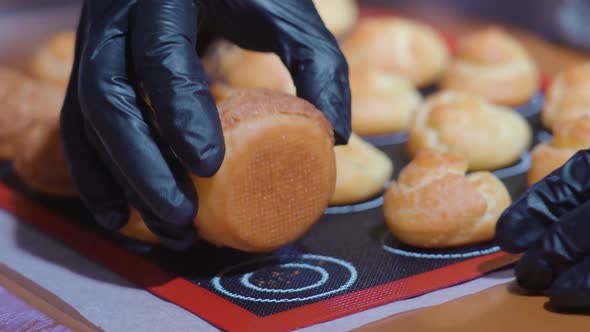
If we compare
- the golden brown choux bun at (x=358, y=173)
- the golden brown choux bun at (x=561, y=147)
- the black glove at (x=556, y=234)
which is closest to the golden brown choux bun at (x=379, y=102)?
the golden brown choux bun at (x=358, y=173)

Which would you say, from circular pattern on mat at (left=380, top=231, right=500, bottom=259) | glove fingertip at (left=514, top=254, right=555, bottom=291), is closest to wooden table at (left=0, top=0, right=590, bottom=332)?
glove fingertip at (left=514, top=254, right=555, bottom=291)

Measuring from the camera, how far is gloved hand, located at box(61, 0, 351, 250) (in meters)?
1.37

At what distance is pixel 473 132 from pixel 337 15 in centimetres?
103

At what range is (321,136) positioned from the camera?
1458mm

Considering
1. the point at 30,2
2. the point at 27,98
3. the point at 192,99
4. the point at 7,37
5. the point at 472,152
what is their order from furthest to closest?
the point at 30,2, the point at 7,37, the point at 27,98, the point at 472,152, the point at 192,99

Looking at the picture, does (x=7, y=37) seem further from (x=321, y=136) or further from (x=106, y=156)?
(x=321, y=136)

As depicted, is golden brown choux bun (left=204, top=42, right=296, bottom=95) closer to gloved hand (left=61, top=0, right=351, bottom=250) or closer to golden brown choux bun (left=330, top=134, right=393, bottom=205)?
golden brown choux bun (left=330, top=134, right=393, bottom=205)

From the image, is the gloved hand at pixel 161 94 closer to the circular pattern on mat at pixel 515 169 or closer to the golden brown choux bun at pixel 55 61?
the circular pattern on mat at pixel 515 169

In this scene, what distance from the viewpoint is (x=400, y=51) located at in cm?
253

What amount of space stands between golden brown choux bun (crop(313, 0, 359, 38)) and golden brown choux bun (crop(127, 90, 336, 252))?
1369 millimetres

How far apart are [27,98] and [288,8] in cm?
84

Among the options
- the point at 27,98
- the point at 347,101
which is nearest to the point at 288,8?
the point at 347,101

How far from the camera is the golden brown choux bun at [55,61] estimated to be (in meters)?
2.50

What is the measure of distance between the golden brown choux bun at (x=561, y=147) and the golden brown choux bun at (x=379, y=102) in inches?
19.5
